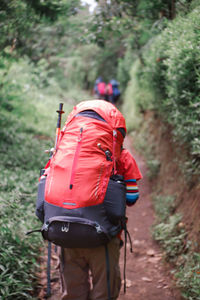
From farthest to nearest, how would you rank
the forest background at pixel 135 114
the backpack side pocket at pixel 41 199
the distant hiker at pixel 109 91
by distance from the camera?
the distant hiker at pixel 109 91
the forest background at pixel 135 114
the backpack side pocket at pixel 41 199

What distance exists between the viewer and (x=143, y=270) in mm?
3936

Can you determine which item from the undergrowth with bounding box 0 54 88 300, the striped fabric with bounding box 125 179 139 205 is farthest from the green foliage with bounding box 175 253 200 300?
the undergrowth with bounding box 0 54 88 300

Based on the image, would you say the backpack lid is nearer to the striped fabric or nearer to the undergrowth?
the striped fabric

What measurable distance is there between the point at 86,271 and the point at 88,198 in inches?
35.8

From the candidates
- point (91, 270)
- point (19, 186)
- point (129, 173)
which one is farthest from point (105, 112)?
point (19, 186)

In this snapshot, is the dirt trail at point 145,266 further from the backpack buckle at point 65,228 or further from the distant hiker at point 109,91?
the distant hiker at point 109,91

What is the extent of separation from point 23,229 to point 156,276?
1.98m

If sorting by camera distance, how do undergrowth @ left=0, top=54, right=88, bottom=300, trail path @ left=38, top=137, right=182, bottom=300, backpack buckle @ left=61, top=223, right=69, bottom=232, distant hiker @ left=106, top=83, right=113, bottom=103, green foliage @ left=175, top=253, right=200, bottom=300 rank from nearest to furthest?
backpack buckle @ left=61, top=223, right=69, bottom=232 → green foliage @ left=175, top=253, right=200, bottom=300 → undergrowth @ left=0, top=54, right=88, bottom=300 → trail path @ left=38, top=137, right=182, bottom=300 → distant hiker @ left=106, top=83, right=113, bottom=103

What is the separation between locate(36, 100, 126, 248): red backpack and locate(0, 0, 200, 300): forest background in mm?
954

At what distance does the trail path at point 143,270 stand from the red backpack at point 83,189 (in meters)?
1.55

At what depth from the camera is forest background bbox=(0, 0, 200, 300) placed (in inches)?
127

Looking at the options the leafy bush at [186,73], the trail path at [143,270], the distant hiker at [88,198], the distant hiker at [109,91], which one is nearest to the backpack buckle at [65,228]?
the distant hiker at [88,198]

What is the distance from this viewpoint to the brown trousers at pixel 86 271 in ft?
7.89

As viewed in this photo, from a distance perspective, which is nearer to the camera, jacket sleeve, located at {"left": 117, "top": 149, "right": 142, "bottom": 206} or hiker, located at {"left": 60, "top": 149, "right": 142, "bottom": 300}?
hiker, located at {"left": 60, "top": 149, "right": 142, "bottom": 300}
